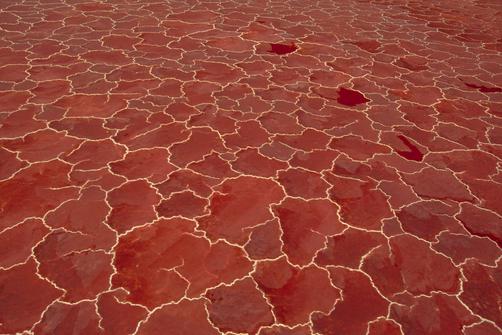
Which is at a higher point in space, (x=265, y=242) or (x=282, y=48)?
(x=265, y=242)

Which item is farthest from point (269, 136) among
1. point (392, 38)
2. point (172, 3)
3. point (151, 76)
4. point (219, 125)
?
point (172, 3)

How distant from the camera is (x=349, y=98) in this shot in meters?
3.14

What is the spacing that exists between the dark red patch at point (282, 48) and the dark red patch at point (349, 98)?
0.84 m

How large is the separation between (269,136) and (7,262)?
1501mm

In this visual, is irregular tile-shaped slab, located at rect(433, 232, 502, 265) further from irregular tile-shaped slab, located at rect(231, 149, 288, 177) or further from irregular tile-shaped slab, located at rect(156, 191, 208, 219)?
irregular tile-shaped slab, located at rect(156, 191, 208, 219)

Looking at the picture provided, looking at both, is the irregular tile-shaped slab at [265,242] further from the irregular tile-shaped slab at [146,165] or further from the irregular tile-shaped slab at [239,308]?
the irregular tile-shaped slab at [146,165]

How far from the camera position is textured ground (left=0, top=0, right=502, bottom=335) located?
1595mm

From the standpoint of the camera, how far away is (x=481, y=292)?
1.70 meters

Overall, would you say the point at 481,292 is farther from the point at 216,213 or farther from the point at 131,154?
the point at 131,154

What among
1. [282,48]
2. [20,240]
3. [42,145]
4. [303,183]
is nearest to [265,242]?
[303,183]

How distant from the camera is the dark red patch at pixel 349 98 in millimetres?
3082

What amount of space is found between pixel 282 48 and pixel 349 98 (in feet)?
3.56

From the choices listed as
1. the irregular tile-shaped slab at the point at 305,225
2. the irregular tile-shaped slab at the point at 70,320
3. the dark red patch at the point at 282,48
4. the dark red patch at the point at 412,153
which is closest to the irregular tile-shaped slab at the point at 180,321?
the irregular tile-shaped slab at the point at 70,320

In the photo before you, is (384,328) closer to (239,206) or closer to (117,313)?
(239,206)
